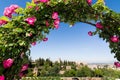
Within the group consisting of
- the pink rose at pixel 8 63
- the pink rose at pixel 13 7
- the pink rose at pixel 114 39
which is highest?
the pink rose at pixel 13 7

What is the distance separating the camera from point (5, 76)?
5.70 meters

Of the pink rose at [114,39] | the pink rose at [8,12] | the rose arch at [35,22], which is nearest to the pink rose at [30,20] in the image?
the rose arch at [35,22]

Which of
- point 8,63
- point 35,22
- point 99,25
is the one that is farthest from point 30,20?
point 99,25

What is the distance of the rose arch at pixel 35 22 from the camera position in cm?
581

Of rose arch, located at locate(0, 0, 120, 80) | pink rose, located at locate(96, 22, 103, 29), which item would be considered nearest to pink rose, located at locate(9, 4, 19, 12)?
rose arch, located at locate(0, 0, 120, 80)

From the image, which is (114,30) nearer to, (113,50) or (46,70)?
(113,50)

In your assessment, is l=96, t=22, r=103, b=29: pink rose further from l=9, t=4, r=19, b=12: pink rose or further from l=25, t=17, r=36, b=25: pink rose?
l=9, t=4, r=19, b=12: pink rose

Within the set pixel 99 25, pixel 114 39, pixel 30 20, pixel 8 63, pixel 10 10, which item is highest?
pixel 10 10

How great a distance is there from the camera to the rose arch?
19.1ft

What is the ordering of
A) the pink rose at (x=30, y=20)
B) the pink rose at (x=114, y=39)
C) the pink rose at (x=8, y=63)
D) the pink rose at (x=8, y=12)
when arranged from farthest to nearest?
the pink rose at (x=114, y=39), the pink rose at (x=8, y=12), the pink rose at (x=30, y=20), the pink rose at (x=8, y=63)

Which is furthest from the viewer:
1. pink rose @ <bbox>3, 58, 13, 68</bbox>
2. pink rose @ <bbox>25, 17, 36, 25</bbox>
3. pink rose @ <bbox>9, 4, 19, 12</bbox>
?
pink rose @ <bbox>9, 4, 19, 12</bbox>

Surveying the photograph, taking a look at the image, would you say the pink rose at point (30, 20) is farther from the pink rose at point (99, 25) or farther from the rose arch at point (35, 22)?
the pink rose at point (99, 25)

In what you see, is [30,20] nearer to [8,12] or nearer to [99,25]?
[8,12]

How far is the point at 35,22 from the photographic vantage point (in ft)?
20.2
